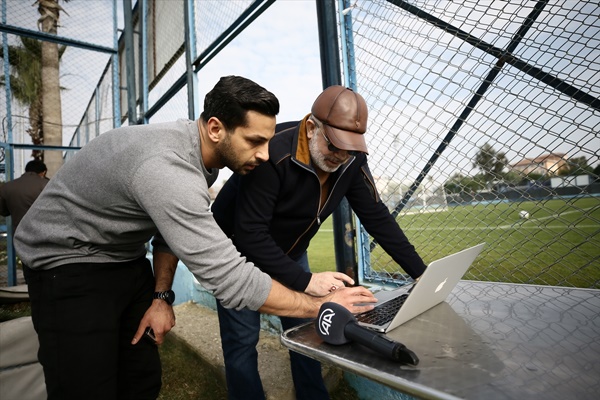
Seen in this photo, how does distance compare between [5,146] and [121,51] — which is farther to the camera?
[121,51]

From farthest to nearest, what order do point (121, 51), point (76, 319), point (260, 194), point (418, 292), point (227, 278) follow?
1. point (121, 51)
2. point (260, 194)
3. point (76, 319)
4. point (227, 278)
5. point (418, 292)

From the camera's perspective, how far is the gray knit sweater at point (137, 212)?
1.14m

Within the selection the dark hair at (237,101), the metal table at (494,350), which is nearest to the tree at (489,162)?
the metal table at (494,350)

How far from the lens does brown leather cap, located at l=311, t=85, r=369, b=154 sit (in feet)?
5.15

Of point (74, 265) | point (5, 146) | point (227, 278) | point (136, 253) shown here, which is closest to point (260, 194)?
point (227, 278)

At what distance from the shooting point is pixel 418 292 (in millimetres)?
994

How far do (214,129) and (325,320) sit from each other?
2.95 ft

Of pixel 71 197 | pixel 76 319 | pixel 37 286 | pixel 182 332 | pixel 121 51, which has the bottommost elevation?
pixel 182 332

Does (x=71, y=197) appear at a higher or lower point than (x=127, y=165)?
lower

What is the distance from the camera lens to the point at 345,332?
3.09ft

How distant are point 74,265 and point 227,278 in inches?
29.2

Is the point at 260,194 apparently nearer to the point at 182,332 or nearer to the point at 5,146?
the point at 182,332

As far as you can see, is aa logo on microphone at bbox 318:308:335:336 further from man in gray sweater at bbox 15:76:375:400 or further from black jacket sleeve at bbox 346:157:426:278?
black jacket sleeve at bbox 346:157:426:278

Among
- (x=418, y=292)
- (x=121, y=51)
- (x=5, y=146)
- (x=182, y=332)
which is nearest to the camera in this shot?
(x=418, y=292)
